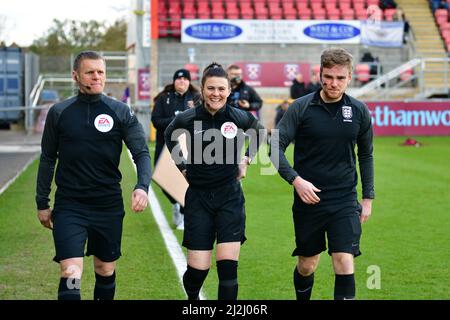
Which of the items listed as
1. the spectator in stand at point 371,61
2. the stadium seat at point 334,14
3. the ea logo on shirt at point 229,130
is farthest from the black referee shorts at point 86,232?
the stadium seat at point 334,14

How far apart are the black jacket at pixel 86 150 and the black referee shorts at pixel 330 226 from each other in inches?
47.6

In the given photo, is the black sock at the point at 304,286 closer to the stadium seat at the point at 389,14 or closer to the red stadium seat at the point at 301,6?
the stadium seat at the point at 389,14

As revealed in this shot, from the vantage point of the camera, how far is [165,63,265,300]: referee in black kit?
21.7ft

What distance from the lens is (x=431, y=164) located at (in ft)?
66.1

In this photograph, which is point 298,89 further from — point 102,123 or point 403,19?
point 102,123

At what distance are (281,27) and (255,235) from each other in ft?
83.4

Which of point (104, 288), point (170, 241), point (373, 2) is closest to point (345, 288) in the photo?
point (104, 288)

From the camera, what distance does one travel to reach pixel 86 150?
6.15 metres

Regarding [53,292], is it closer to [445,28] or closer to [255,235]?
[255,235]

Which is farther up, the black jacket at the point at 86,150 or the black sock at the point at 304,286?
the black jacket at the point at 86,150

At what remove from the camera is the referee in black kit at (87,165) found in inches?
242

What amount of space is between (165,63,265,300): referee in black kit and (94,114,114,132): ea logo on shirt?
782 millimetres

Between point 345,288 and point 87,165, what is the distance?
198 cm
